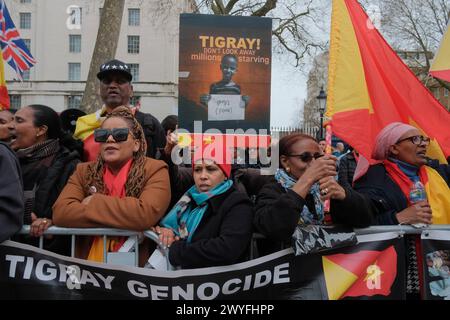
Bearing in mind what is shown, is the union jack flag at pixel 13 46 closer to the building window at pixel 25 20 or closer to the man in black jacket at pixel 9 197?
the man in black jacket at pixel 9 197

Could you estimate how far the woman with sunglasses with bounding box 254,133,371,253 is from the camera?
2846 mm

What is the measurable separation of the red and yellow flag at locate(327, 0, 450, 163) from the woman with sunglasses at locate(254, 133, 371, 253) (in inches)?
13.0

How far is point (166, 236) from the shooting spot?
300cm

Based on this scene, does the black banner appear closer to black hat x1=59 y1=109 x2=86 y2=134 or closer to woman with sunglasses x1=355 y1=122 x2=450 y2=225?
woman with sunglasses x1=355 y1=122 x2=450 y2=225

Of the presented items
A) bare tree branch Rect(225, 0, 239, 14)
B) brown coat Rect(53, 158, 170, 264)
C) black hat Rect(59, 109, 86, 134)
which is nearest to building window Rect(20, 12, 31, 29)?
bare tree branch Rect(225, 0, 239, 14)

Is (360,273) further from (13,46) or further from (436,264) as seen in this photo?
(13,46)

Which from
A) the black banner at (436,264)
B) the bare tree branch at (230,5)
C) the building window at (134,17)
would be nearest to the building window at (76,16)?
the building window at (134,17)

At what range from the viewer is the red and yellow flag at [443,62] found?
13.1 feet

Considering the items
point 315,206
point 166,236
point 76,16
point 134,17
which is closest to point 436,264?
point 315,206

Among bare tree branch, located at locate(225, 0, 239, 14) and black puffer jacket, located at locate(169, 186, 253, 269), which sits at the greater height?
bare tree branch, located at locate(225, 0, 239, 14)

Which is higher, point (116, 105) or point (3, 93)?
point (3, 93)

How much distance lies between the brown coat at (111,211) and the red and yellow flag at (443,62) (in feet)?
8.25

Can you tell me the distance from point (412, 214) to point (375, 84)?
1.05 m

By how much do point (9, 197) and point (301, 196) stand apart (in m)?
1.73
